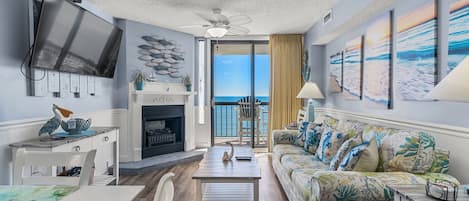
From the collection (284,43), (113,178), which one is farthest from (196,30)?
(113,178)

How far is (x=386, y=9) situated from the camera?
324 centimetres

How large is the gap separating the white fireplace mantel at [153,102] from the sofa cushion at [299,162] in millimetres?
2631

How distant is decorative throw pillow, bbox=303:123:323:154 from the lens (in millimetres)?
3941

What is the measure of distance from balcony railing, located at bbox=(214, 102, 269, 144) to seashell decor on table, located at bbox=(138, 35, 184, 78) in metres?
1.39

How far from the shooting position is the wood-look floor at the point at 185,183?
3.69 m

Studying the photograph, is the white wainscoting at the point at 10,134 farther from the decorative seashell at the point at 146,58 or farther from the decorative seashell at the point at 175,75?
the decorative seashell at the point at 175,75

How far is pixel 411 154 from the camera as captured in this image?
2195 mm

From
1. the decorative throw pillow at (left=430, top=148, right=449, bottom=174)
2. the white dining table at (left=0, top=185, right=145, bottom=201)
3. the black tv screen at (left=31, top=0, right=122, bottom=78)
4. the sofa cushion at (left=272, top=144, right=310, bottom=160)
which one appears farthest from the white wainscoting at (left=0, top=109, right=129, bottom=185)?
the decorative throw pillow at (left=430, top=148, right=449, bottom=174)

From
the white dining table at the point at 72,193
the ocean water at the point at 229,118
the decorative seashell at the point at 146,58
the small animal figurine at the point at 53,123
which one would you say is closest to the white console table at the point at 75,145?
the small animal figurine at the point at 53,123

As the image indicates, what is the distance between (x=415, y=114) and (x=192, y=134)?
431 cm

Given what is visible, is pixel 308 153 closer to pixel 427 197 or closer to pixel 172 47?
pixel 427 197

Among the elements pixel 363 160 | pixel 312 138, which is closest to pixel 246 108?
pixel 312 138

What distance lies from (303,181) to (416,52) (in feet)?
4.59

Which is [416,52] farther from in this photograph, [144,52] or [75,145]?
[144,52]
